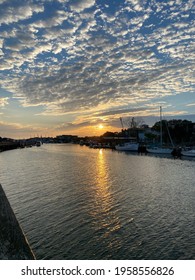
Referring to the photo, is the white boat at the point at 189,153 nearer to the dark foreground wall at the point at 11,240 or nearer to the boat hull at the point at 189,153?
the boat hull at the point at 189,153

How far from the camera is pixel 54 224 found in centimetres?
1995

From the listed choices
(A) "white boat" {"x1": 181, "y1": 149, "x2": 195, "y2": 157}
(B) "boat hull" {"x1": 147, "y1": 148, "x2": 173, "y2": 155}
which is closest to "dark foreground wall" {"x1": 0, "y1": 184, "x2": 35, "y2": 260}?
(A) "white boat" {"x1": 181, "y1": 149, "x2": 195, "y2": 157}

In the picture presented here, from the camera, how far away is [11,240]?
23.6 feet

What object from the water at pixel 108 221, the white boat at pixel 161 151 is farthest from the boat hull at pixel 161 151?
the water at pixel 108 221

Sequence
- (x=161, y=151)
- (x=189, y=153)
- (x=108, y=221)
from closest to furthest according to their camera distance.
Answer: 1. (x=108, y=221)
2. (x=189, y=153)
3. (x=161, y=151)

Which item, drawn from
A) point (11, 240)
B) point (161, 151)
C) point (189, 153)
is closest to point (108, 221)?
point (11, 240)

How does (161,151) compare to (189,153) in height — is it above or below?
above

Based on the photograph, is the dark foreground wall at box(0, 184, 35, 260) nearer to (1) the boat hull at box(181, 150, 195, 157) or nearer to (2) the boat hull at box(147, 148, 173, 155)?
(1) the boat hull at box(181, 150, 195, 157)

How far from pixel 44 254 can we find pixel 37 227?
4655mm

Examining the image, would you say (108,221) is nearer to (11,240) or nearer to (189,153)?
(11,240)

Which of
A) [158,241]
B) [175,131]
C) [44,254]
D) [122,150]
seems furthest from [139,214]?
[175,131]

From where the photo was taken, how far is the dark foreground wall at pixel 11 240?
6931mm

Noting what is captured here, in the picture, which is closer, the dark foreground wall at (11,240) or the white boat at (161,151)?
the dark foreground wall at (11,240)

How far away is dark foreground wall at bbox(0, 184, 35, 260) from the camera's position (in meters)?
6.93
